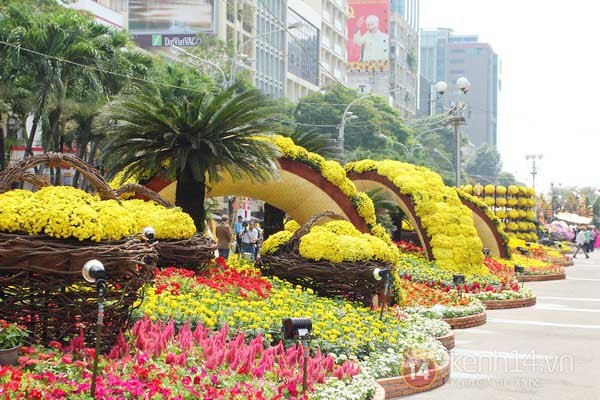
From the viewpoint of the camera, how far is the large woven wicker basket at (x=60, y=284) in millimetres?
8117

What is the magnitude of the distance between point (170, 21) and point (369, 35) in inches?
3030

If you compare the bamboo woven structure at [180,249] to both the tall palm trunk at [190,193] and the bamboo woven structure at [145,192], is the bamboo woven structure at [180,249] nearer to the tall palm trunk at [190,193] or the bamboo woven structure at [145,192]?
the bamboo woven structure at [145,192]

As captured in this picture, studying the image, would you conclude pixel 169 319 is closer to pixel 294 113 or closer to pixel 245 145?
pixel 245 145

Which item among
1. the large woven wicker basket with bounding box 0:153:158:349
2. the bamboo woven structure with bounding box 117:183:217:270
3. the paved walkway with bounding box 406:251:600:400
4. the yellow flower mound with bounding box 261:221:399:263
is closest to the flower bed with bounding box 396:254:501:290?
the paved walkway with bounding box 406:251:600:400

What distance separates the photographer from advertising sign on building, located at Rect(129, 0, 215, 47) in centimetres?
6525

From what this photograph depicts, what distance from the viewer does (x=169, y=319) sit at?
10438 mm

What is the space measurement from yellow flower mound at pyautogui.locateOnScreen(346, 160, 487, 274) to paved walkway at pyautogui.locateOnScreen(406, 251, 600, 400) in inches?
119

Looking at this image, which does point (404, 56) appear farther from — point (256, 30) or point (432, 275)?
point (432, 275)

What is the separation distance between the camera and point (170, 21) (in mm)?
66562

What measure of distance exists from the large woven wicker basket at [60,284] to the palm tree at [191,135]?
6363mm

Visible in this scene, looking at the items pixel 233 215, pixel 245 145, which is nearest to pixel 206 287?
pixel 245 145

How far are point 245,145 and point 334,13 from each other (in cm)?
9627

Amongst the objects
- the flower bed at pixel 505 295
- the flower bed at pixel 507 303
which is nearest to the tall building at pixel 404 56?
the flower bed at pixel 505 295

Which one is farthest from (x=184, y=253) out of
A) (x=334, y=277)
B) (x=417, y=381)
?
(x=417, y=381)
